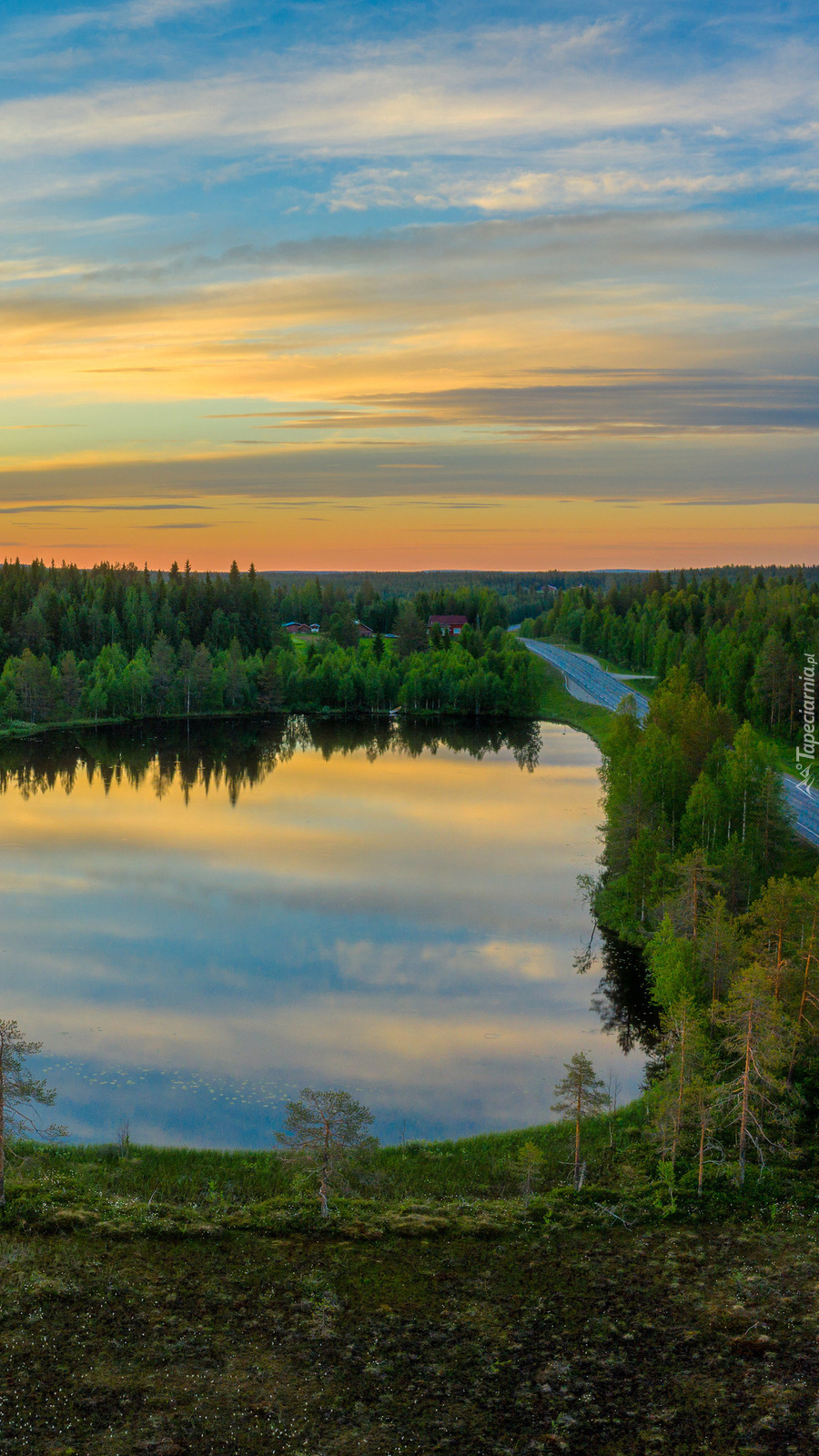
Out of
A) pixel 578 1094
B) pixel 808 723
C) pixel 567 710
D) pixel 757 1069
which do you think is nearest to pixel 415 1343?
pixel 578 1094

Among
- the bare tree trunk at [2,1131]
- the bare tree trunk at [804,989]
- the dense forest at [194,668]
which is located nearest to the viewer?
the bare tree trunk at [2,1131]

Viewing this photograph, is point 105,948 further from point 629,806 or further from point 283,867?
point 629,806

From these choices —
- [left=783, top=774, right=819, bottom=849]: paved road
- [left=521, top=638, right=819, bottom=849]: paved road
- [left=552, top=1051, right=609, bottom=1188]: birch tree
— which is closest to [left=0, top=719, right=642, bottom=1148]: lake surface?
[left=552, top=1051, right=609, bottom=1188]: birch tree

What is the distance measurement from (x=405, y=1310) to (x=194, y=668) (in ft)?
482

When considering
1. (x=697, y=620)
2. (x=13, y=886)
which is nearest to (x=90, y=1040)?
(x=13, y=886)

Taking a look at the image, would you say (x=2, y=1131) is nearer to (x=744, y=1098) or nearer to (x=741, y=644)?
(x=744, y=1098)

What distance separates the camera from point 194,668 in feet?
554

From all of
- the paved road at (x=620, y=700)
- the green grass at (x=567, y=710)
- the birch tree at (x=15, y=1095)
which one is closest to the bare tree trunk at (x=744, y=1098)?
the birch tree at (x=15, y=1095)

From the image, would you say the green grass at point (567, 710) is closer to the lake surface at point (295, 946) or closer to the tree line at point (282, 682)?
the tree line at point (282, 682)

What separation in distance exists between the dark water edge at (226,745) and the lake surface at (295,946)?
3.32 meters

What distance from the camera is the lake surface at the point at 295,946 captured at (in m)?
42.3

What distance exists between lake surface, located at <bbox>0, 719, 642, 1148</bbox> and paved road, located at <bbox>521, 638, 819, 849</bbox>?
14.4m

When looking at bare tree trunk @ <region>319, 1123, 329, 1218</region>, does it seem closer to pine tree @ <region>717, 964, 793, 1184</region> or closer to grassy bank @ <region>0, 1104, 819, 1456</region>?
grassy bank @ <region>0, 1104, 819, 1456</region>

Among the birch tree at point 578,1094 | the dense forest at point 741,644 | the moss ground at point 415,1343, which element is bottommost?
the moss ground at point 415,1343
